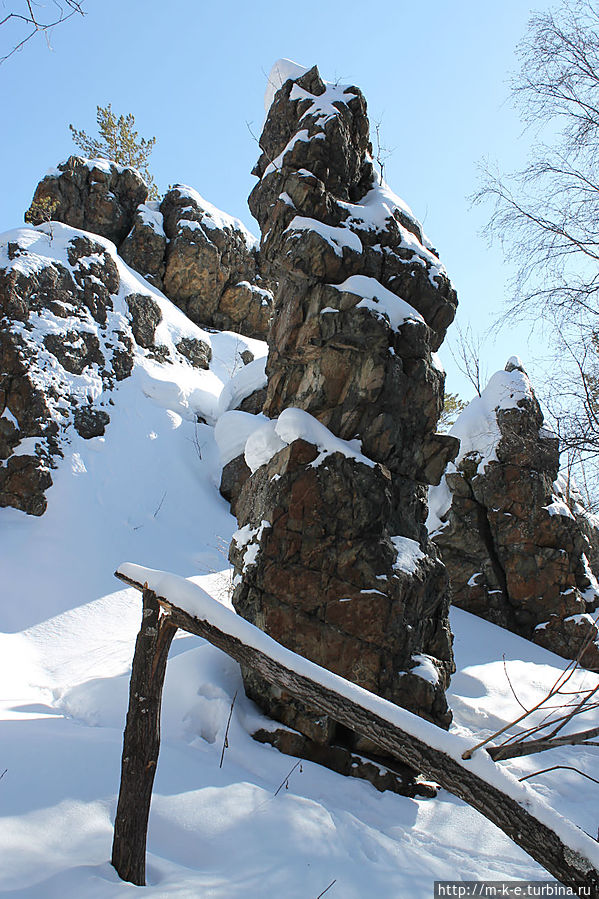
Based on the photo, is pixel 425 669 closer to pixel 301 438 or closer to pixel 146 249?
pixel 301 438

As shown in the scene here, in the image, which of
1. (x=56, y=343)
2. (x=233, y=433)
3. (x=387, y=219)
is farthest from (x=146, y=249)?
(x=387, y=219)

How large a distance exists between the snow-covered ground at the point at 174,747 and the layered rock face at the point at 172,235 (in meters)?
7.86

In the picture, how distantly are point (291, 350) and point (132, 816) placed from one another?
6222 mm

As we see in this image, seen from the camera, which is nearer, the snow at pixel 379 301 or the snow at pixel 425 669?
the snow at pixel 425 669

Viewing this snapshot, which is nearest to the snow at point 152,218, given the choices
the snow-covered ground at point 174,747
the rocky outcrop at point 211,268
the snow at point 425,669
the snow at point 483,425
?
the rocky outcrop at point 211,268

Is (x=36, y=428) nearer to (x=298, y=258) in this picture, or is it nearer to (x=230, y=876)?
(x=298, y=258)

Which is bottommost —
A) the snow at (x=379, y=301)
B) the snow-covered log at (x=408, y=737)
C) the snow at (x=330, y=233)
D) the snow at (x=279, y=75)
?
the snow-covered log at (x=408, y=737)

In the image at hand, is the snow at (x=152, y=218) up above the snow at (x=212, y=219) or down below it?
below

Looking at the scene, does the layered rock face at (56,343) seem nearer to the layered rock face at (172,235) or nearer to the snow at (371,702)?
the layered rock face at (172,235)

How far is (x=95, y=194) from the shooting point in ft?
60.4

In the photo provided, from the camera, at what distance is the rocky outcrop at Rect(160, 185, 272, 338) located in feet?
61.9

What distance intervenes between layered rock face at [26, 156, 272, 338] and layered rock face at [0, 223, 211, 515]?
320 cm

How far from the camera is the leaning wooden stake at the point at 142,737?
245 cm

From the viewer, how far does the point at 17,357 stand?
36.4ft
